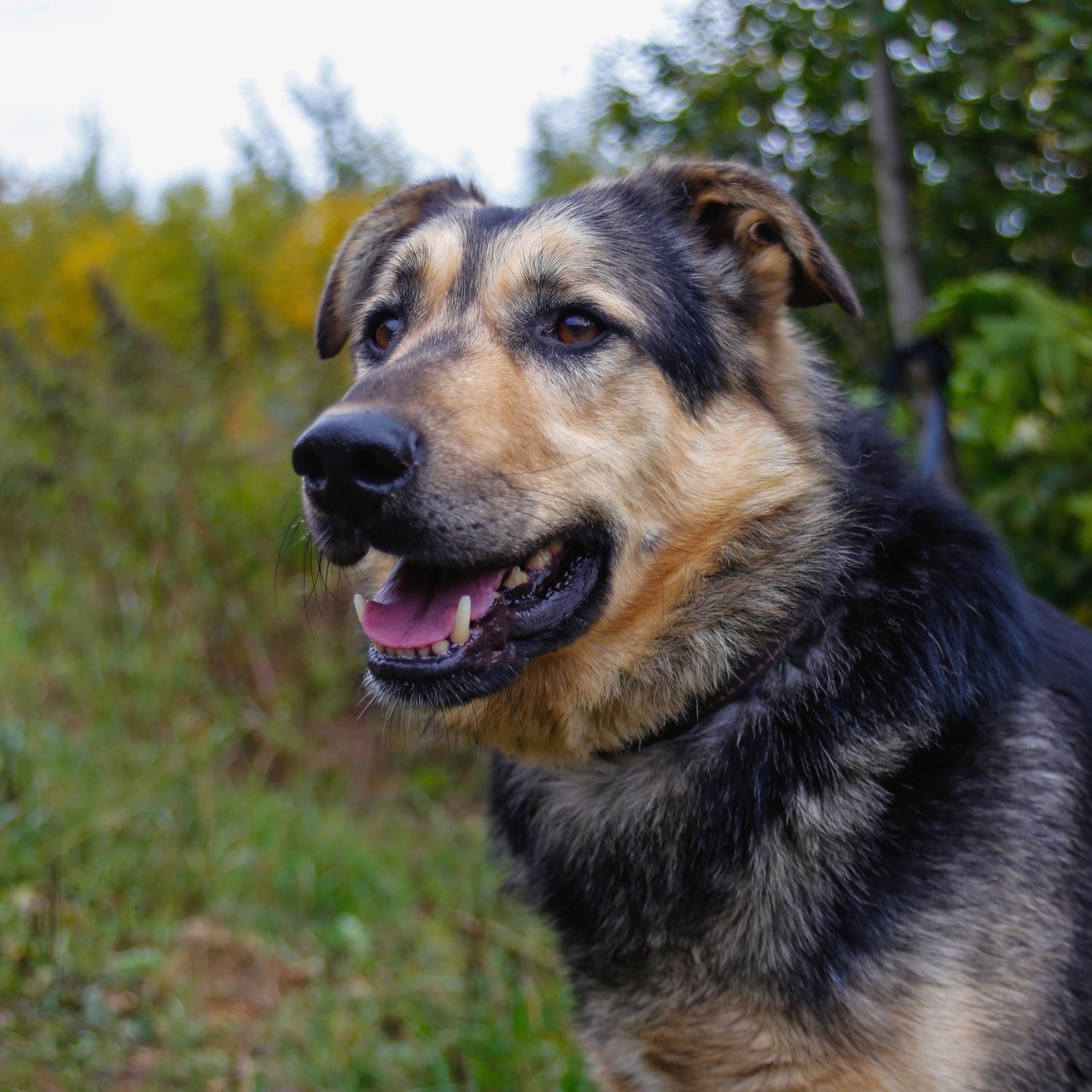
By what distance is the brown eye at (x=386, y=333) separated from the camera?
9.91 ft

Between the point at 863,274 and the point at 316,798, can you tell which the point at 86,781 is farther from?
the point at 863,274

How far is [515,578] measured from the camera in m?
2.44

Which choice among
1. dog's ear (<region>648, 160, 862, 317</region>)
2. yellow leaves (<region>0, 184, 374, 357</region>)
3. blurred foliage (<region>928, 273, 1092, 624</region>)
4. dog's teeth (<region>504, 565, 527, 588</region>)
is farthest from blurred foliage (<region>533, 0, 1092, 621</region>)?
yellow leaves (<region>0, 184, 374, 357</region>)

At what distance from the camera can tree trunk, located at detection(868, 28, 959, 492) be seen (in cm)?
458

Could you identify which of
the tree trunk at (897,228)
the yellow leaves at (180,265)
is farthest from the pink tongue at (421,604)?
the yellow leaves at (180,265)

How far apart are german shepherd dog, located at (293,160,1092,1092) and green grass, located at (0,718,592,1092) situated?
0.75 meters

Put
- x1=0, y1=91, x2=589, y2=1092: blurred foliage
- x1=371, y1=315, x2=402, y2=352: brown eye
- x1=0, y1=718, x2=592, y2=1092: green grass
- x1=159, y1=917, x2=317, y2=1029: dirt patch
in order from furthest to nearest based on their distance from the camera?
x1=159, y1=917, x2=317, y2=1029: dirt patch → x1=0, y1=91, x2=589, y2=1092: blurred foliage → x1=0, y1=718, x2=592, y2=1092: green grass → x1=371, y1=315, x2=402, y2=352: brown eye

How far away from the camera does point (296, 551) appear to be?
20.2 feet

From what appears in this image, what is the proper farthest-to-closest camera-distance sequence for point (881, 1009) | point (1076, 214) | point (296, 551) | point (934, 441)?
point (296, 551)
point (1076, 214)
point (934, 441)
point (881, 1009)

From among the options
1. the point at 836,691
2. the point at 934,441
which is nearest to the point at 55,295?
the point at 934,441

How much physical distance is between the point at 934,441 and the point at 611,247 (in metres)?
1.96

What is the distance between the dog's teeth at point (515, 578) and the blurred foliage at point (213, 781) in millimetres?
637

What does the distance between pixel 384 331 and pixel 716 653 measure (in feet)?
4.54

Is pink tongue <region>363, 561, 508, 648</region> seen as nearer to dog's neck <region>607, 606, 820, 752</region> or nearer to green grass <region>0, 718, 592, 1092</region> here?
dog's neck <region>607, 606, 820, 752</region>
